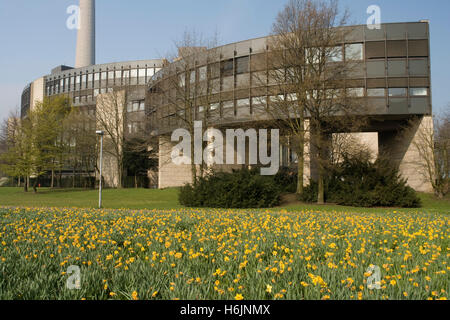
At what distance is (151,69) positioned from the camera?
67062mm

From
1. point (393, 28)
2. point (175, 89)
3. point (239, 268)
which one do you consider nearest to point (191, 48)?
point (175, 89)

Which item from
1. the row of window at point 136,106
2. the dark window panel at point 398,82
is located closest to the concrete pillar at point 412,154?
the dark window panel at point 398,82

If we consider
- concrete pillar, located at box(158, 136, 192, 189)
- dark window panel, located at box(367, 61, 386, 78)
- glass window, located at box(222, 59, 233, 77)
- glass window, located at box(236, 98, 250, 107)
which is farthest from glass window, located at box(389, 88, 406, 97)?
concrete pillar, located at box(158, 136, 192, 189)

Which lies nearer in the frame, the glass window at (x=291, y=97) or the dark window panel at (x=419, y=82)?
the glass window at (x=291, y=97)

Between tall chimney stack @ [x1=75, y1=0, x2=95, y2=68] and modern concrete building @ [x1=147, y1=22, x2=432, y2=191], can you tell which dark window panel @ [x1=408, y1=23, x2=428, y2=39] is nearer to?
modern concrete building @ [x1=147, y1=22, x2=432, y2=191]

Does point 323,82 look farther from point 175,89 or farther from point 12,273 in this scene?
point 12,273

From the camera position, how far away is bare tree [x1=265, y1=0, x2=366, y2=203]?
22281 millimetres

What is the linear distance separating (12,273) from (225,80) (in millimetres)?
30564

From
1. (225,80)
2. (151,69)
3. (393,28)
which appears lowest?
(225,80)

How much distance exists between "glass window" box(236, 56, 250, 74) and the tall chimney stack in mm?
62159

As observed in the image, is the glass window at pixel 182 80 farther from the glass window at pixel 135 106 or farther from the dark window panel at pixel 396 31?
the glass window at pixel 135 106

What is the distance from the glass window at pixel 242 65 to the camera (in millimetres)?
32688

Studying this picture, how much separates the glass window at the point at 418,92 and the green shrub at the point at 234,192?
15500mm

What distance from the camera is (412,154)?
3156cm
